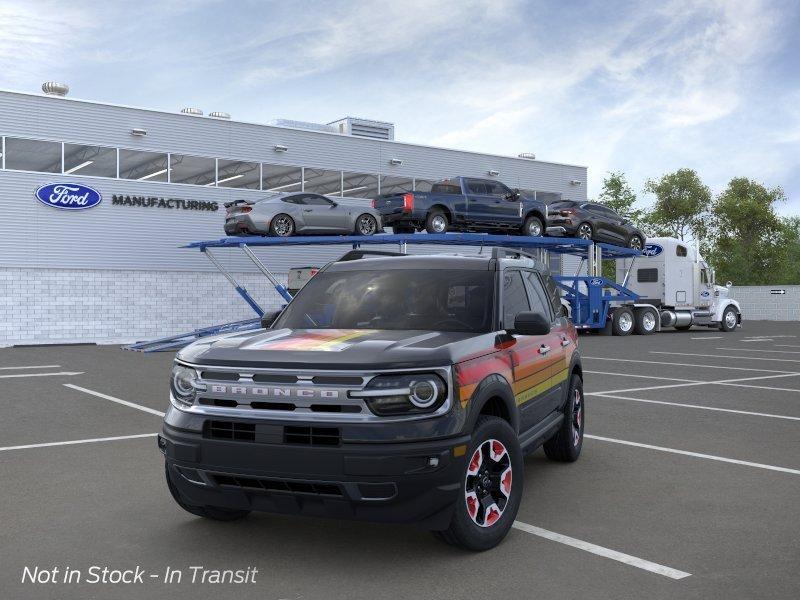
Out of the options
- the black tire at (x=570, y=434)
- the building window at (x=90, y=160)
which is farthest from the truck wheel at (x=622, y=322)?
the black tire at (x=570, y=434)

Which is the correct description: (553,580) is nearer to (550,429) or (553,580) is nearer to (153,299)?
(550,429)

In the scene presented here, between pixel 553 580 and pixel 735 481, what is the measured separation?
9.50 feet

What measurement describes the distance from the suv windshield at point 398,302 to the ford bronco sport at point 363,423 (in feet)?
0.09

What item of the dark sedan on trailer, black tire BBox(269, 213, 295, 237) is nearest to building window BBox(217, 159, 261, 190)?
black tire BBox(269, 213, 295, 237)

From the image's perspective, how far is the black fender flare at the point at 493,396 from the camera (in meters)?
4.66

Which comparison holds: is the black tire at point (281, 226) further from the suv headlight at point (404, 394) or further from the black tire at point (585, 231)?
the suv headlight at point (404, 394)

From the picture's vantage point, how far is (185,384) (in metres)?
4.88

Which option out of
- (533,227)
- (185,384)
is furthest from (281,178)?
(185,384)

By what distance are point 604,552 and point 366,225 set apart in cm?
2172

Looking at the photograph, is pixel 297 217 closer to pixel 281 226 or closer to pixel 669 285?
pixel 281 226

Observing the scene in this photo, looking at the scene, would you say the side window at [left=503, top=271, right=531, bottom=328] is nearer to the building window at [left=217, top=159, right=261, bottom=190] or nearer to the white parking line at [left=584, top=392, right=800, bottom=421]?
the white parking line at [left=584, top=392, right=800, bottom=421]

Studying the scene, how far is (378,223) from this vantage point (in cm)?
2623

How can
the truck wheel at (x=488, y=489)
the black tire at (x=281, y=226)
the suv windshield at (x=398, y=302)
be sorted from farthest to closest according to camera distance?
the black tire at (x=281, y=226) < the suv windshield at (x=398, y=302) < the truck wheel at (x=488, y=489)

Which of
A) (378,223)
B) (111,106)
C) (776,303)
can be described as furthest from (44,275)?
(776,303)
